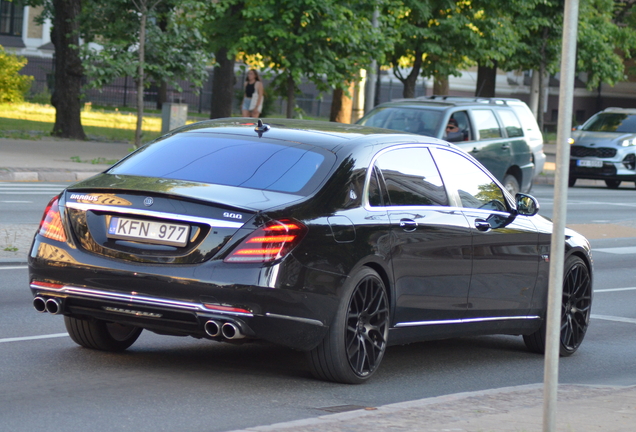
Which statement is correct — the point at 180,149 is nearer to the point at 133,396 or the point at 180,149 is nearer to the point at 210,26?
the point at 133,396

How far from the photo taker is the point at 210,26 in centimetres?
2706

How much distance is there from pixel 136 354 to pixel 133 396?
1289mm

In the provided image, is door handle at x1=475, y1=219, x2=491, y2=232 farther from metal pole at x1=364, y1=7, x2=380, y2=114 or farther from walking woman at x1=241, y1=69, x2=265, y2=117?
walking woman at x1=241, y1=69, x2=265, y2=117

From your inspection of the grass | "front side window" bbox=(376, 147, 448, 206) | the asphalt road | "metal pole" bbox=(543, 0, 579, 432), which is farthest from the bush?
"metal pole" bbox=(543, 0, 579, 432)

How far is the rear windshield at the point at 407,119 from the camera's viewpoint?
18016 millimetres

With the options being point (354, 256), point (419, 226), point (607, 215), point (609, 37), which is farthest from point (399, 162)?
point (609, 37)

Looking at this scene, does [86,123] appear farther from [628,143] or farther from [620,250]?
[620,250]

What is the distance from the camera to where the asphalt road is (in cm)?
582

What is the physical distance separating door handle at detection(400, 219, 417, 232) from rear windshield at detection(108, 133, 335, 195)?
62 centimetres

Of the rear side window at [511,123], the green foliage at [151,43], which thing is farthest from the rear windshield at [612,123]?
the green foliage at [151,43]

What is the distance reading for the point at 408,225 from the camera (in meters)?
7.10

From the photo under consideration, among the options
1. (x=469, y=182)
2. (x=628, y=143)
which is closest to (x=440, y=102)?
(x=469, y=182)

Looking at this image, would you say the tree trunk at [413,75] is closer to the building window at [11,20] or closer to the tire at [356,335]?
the tire at [356,335]

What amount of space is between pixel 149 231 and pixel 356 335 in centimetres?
135
